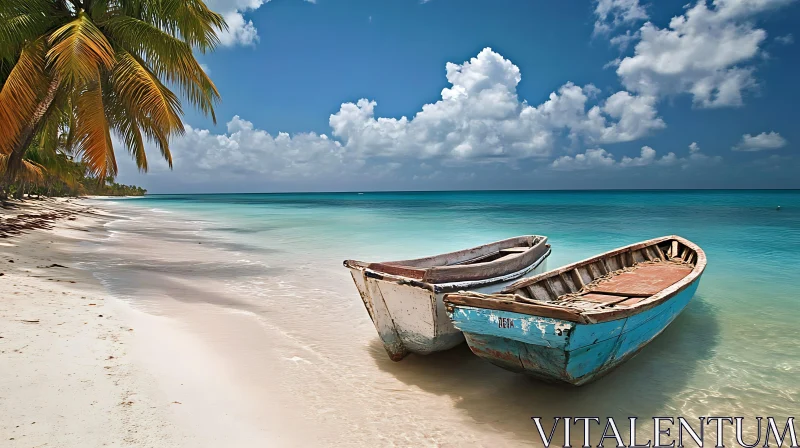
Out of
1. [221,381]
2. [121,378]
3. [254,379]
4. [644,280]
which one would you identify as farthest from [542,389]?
[121,378]

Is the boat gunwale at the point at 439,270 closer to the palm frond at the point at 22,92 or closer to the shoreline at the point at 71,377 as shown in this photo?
the shoreline at the point at 71,377

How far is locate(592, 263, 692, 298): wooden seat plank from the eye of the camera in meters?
6.08

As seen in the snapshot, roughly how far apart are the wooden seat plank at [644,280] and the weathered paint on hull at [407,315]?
2436 mm

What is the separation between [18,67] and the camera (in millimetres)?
8680

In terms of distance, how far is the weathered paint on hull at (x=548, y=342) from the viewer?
3.44 m

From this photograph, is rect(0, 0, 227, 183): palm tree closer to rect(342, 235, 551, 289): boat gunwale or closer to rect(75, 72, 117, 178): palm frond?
Answer: rect(75, 72, 117, 178): palm frond

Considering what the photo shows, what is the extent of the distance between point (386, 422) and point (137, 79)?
30.7 ft

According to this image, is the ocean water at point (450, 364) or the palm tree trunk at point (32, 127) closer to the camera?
the ocean water at point (450, 364)

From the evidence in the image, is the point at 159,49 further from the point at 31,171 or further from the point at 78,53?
the point at 31,171

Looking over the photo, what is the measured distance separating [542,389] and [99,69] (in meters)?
10.9

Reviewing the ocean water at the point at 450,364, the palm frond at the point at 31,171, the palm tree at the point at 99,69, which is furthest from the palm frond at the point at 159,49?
the palm frond at the point at 31,171

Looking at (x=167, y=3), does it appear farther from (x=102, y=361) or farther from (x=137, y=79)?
(x=102, y=361)

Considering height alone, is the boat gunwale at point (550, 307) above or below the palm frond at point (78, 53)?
below

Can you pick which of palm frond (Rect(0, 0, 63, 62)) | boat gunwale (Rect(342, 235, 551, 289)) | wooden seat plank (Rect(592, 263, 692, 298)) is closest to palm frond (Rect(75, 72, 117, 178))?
palm frond (Rect(0, 0, 63, 62))
